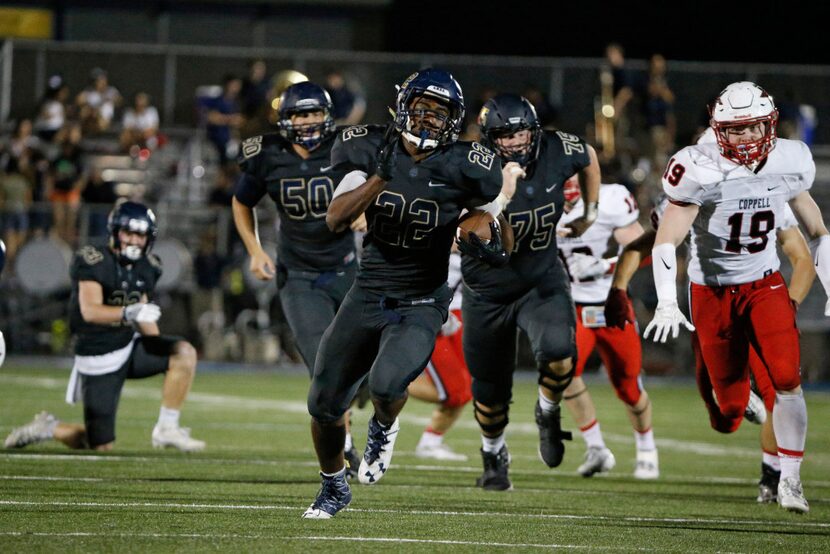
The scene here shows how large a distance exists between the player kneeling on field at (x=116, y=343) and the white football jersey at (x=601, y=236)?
237cm

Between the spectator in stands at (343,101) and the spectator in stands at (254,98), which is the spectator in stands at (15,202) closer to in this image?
the spectator in stands at (254,98)

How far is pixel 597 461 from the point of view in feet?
25.9

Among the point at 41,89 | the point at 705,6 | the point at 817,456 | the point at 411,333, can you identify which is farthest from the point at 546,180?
the point at 705,6

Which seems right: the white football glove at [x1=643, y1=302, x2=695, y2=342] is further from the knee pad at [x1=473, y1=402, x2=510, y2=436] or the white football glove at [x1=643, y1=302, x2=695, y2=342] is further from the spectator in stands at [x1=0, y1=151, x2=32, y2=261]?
the spectator in stands at [x1=0, y1=151, x2=32, y2=261]

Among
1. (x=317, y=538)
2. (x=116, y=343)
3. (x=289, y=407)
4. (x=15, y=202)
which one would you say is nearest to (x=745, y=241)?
(x=317, y=538)

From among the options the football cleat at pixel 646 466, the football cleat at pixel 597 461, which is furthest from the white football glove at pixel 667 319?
the football cleat at pixel 646 466

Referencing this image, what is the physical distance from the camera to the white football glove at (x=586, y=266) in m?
8.23

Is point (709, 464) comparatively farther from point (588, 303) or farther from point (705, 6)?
point (705, 6)

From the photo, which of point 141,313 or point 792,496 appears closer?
point 792,496

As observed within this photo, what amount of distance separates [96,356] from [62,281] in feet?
24.1

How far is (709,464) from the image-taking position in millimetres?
8828

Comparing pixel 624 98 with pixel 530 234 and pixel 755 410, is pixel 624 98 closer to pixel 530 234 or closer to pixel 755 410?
pixel 755 410

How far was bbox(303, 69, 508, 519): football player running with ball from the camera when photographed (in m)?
5.58

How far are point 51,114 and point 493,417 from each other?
12014 mm
